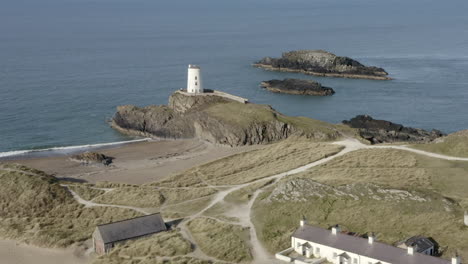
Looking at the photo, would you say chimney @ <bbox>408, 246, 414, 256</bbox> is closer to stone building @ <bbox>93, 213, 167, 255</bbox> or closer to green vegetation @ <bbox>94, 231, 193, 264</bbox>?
green vegetation @ <bbox>94, 231, 193, 264</bbox>

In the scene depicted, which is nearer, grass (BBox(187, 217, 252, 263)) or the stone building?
grass (BBox(187, 217, 252, 263))

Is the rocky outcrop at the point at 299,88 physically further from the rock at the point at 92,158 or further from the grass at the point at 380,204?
the grass at the point at 380,204

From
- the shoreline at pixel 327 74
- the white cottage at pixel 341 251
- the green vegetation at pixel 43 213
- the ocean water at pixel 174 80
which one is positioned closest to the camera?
the white cottage at pixel 341 251

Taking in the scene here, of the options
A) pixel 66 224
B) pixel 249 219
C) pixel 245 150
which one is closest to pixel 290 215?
pixel 249 219

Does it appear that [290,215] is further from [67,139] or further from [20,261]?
[67,139]

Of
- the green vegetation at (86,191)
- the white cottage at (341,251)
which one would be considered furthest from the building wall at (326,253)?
the green vegetation at (86,191)

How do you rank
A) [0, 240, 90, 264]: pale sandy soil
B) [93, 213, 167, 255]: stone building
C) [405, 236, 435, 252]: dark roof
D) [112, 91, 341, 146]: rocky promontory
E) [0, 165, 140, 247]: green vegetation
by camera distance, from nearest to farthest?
[405, 236, 435, 252]: dark roof < [93, 213, 167, 255]: stone building < [0, 240, 90, 264]: pale sandy soil < [0, 165, 140, 247]: green vegetation < [112, 91, 341, 146]: rocky promontory

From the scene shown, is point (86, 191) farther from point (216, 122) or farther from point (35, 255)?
point (216, 122)

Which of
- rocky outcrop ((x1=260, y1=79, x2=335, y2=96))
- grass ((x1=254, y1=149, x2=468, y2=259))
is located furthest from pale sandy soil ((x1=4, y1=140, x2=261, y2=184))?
rocky outcrop ((x1=260, y1=79, x2=335, y2=96))
